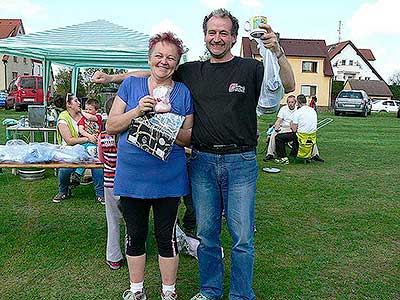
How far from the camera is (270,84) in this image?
285 cm

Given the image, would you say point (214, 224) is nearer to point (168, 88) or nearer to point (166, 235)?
point (166, 235)

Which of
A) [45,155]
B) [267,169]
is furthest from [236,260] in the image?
[267,169]

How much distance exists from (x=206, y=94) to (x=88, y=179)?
15.0 ft

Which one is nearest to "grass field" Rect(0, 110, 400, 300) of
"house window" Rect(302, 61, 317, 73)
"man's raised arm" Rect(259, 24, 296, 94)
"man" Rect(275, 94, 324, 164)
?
"man's raised arm" Rect(259, 24, 296, 94)

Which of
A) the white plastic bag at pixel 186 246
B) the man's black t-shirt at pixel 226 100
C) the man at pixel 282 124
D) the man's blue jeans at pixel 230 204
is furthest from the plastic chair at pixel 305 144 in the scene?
the man's black t-shirt at pixel 226 100

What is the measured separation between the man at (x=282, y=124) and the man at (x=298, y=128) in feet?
0.44

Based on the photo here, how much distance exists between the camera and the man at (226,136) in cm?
295

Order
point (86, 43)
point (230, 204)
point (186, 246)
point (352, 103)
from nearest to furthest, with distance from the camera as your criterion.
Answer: point (230, 204)
point (186, 246)
point (86, 43)
point (352, 103)

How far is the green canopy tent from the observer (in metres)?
7.87

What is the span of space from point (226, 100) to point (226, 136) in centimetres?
21

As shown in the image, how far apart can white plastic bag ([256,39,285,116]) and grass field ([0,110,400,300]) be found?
145 centimetres

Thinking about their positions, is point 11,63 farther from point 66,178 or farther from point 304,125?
point 66,178

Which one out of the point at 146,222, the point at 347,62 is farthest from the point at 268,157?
the point at 347,62

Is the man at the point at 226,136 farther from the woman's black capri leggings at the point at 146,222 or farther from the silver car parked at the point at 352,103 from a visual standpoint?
the silver car parked at the point at 352,103
